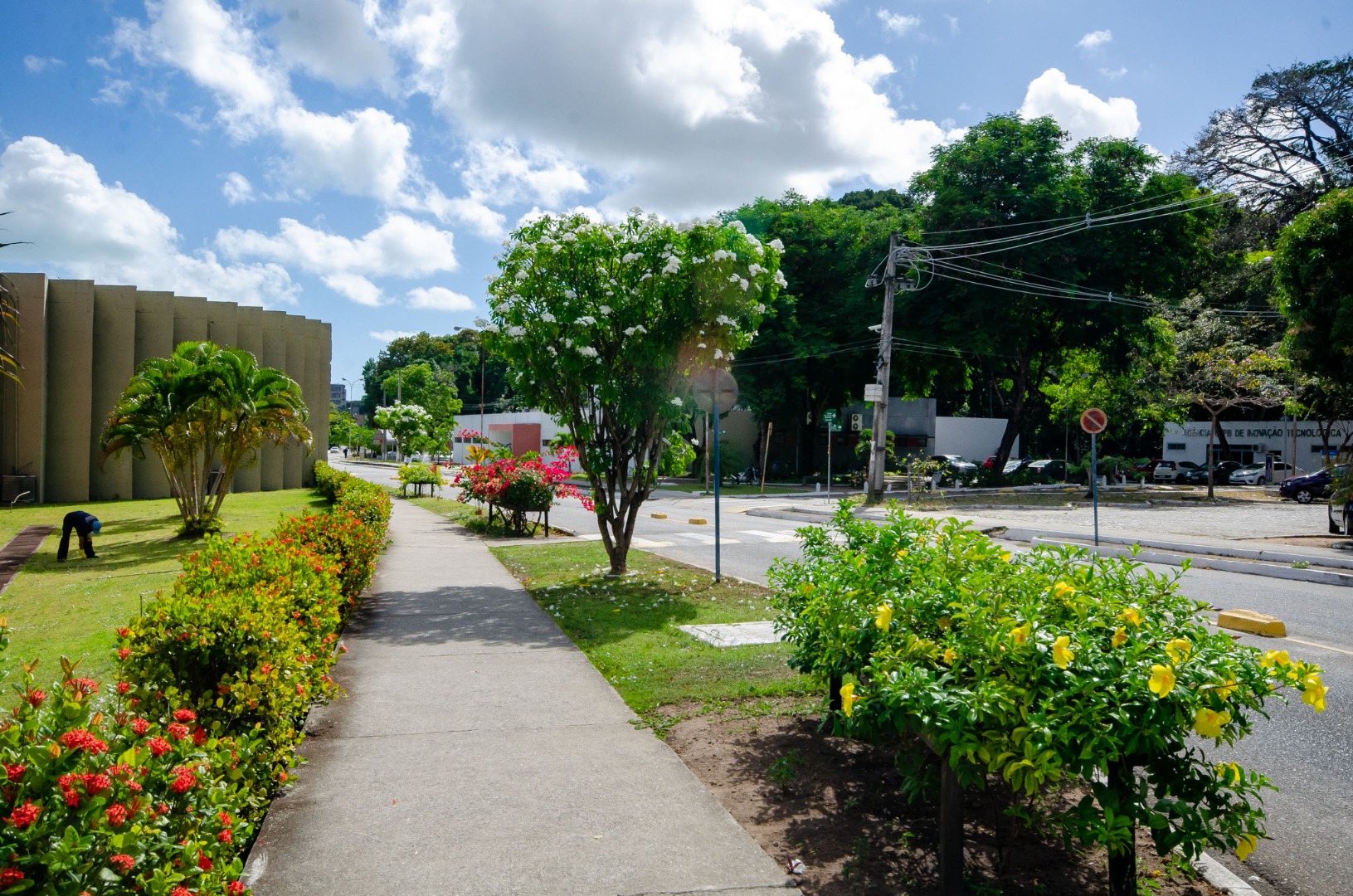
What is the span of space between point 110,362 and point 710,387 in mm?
24685

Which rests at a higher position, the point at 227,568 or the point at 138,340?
the point at 138,340

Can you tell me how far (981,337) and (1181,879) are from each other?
108 ft

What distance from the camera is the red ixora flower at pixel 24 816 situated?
2.10 metres

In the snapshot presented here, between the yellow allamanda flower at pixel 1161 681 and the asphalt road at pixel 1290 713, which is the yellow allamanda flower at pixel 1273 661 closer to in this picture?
the yellow allamanda flower at pixel 1161 681

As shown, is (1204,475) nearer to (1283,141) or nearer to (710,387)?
(1283,141)

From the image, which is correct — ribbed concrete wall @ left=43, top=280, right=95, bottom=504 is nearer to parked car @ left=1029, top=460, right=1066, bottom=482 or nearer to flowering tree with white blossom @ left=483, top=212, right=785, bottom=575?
flowering tree with white blossom @ left=483, top=212, right=785, bottom=575

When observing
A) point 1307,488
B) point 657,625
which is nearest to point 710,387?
point 657,625

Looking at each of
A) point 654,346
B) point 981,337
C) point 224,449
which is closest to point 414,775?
point 654,346

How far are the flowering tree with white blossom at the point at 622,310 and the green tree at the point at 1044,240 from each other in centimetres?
2450

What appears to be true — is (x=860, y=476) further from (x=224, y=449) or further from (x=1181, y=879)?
(x=1181, y=879)

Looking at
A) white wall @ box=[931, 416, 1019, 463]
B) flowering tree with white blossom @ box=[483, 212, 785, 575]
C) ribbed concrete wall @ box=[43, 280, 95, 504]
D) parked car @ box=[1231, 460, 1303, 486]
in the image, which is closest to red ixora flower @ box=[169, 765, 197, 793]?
flowering tree with white blossom @ box=[483, 212, 785, 575]

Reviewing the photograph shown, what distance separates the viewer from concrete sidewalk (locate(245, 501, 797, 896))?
11.5ft

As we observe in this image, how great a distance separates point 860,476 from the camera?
36.7 m

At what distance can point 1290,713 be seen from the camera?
20.7 ft
